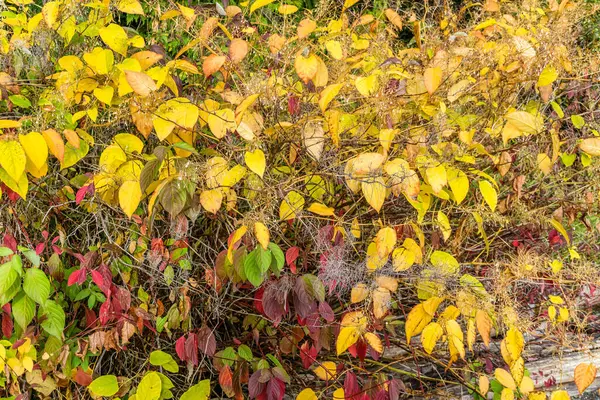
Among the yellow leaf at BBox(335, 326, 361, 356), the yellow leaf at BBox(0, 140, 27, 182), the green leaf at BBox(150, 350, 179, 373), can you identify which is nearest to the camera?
the yellow leaf at BBox(0, 140, 27, 182)

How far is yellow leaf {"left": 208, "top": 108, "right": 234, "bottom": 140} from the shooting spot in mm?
1511

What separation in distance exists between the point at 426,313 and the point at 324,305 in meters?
0.28

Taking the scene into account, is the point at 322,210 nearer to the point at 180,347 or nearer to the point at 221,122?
the point at 221,122

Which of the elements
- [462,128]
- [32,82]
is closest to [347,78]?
[462,128]

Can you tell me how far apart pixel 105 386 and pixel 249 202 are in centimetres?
66

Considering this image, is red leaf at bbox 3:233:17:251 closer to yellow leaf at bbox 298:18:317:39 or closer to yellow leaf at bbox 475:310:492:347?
yellow leaf at bbox 298:18:317:39

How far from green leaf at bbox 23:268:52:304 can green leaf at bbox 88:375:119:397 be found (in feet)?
1.00

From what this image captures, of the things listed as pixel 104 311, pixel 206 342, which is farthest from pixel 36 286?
pixel 206 342

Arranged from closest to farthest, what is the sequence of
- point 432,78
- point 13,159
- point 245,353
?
1. point 13,159
2. point 432,78
3. point 245,353

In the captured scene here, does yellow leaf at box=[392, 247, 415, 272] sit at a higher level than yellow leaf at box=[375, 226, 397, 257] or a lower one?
lower

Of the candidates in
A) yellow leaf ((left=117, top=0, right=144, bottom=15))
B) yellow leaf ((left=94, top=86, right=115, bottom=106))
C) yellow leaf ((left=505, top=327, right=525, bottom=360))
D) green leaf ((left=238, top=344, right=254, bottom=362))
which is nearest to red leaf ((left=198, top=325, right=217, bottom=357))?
green leaf ((left=238, top=344, right=254, bottom=362))

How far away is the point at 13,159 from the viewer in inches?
56.0

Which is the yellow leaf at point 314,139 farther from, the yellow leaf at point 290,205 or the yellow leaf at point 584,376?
the yellow leaf at point 584,376

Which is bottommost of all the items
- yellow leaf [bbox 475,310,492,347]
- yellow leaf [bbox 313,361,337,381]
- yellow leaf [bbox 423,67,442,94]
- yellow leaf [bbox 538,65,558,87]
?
yellow leaf [bbox 313,361,337,381]
